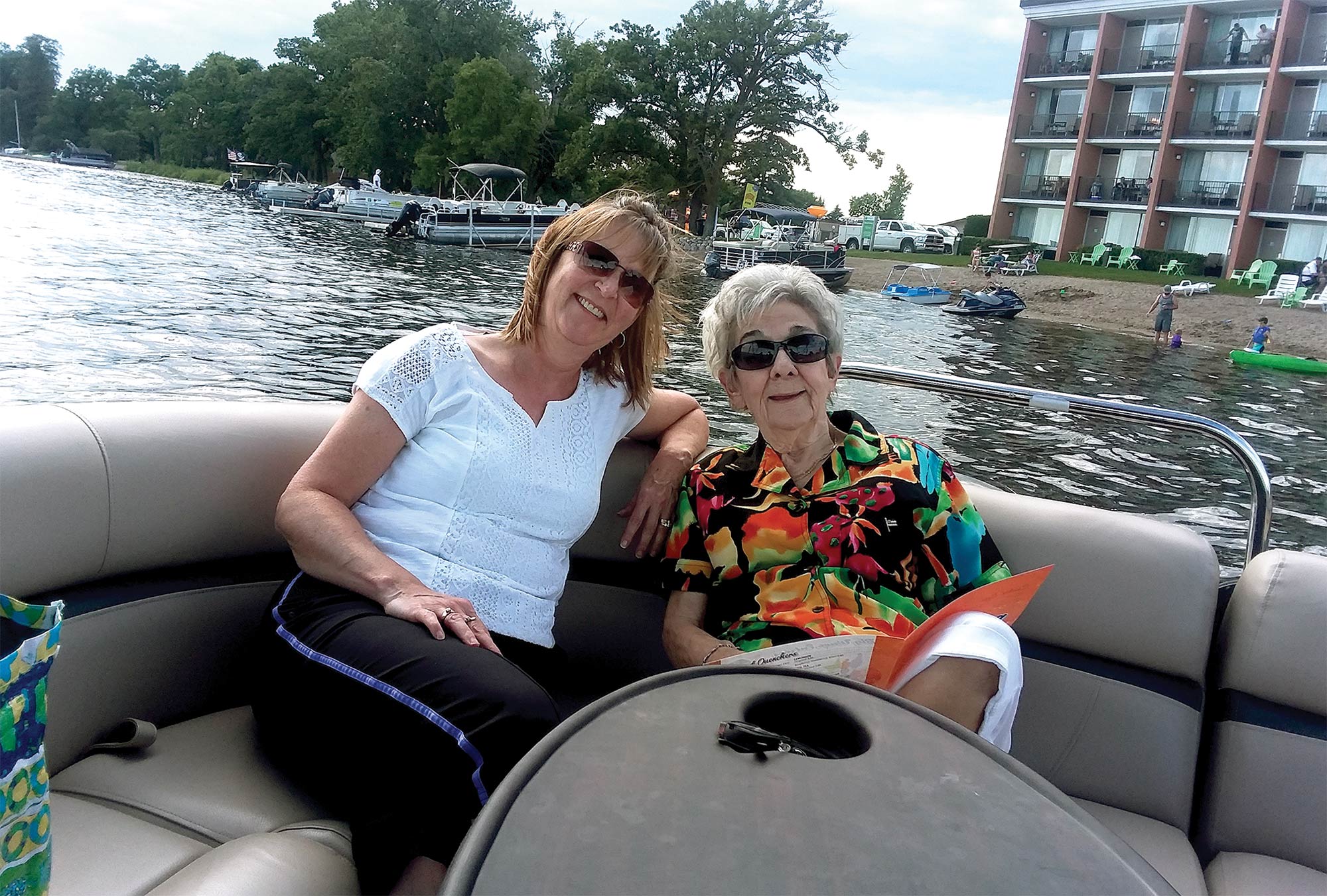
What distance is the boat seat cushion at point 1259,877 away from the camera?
146cm

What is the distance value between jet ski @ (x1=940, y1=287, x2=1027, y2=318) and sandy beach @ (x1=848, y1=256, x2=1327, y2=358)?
1.37m

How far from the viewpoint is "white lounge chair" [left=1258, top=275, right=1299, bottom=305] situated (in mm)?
22469

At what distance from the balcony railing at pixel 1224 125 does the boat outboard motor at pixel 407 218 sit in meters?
24.9

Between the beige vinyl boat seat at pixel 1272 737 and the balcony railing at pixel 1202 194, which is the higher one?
the balcony railing at pixel 1202 194

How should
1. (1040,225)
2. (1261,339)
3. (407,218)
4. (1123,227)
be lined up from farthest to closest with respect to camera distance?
1. (1040,225)
2. (1123,227)
3. (407,218)
4. (1261,339)

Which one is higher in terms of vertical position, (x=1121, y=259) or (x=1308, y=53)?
(x=1308, y=53)

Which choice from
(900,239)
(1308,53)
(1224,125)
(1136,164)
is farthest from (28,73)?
(1308,53)

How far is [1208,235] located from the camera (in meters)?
29.4

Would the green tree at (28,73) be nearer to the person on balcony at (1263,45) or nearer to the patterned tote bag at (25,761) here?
the patterned tote bag at (25,761)

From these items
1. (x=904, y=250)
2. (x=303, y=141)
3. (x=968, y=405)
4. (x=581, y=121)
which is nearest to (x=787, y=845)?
(x=968, y=405)

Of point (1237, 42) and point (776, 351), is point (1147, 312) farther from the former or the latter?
point (776, 351)

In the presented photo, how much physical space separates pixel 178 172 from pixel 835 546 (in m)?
67.5

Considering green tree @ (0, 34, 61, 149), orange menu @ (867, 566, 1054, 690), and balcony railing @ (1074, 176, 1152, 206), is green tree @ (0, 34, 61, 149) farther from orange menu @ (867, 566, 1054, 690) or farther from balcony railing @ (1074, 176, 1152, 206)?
balcony railing @ (1074, 176, 1152, 206)

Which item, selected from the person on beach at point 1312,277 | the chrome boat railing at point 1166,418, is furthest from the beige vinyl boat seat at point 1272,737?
the person on beach at point 1312,277
